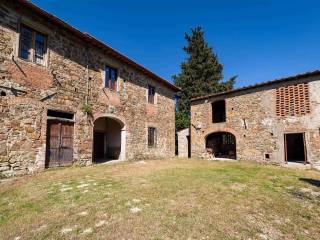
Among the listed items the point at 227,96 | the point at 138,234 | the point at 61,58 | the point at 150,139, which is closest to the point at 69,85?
the point at 61,58

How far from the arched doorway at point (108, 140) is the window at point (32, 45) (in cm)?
533

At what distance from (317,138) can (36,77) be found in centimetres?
1375

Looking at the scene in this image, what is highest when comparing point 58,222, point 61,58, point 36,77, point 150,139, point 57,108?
point 61,58

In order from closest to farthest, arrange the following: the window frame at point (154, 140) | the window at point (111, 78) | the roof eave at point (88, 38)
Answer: the roof eave at point (88, 38)
the window at point (111, 78)
the window frame at point (154, 140)

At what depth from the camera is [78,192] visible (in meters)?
5.13

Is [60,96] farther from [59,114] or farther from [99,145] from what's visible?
[99,145]

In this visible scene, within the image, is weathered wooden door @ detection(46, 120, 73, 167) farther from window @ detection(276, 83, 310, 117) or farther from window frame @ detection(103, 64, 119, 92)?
window @ detection(276, 83, 310, 117)

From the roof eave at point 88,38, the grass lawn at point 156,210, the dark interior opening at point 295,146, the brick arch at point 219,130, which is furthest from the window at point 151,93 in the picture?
the dark interior opening at point 295,146

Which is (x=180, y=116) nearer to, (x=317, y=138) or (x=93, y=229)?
(x=317, y=138)

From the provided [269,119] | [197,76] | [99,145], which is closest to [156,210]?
[99,145]

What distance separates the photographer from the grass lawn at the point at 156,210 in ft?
10.4

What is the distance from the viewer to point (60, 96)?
8.97 meters

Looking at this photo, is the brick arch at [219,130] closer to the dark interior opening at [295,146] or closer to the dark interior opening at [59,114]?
the dark interior opening at [295,146]

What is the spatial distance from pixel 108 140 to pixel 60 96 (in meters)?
5.29
